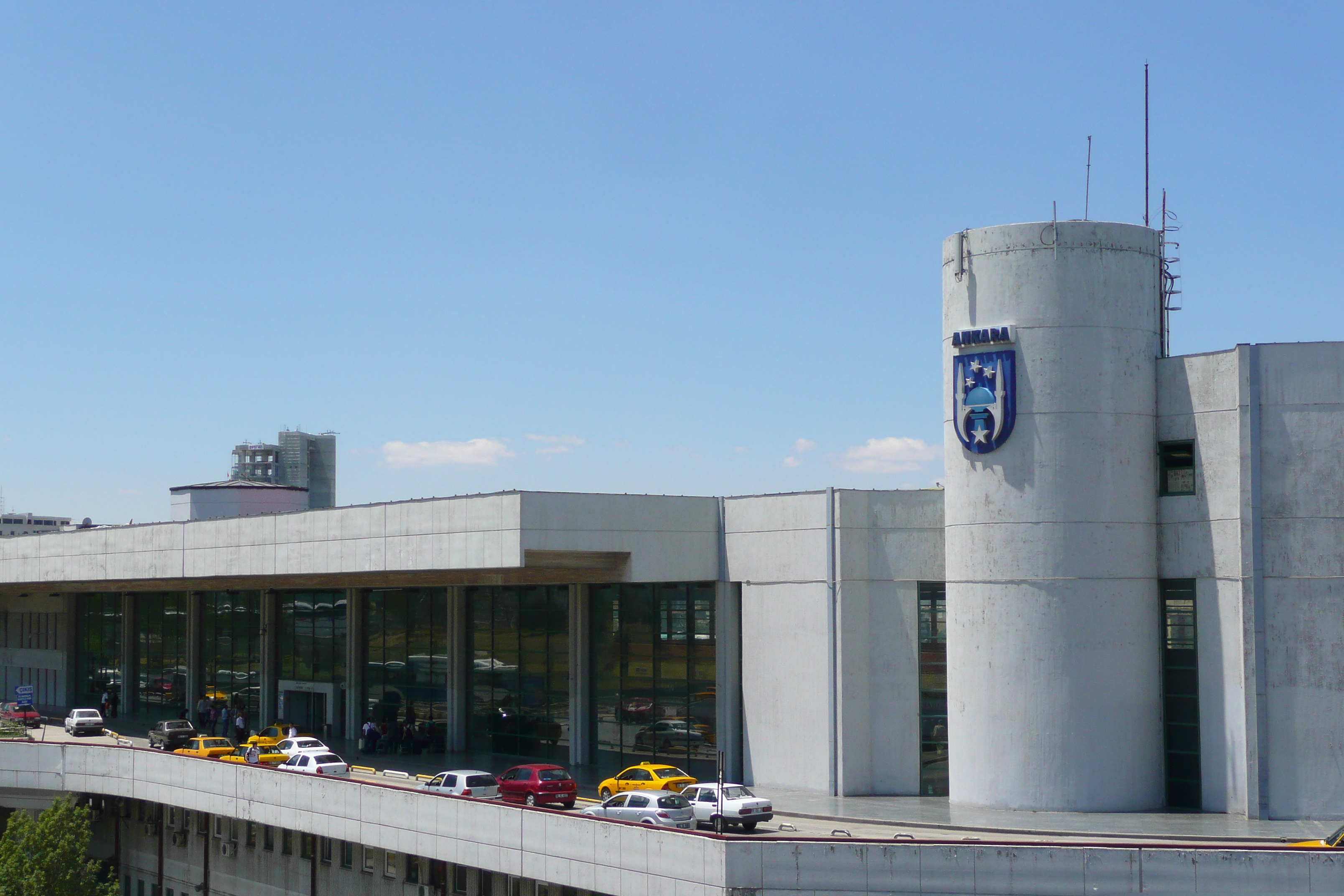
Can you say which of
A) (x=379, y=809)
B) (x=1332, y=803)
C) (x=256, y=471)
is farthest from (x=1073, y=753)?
(x=256, y=471)

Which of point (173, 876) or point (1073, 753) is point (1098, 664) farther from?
point (173, 876)

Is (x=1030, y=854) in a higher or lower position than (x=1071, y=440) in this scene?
lower

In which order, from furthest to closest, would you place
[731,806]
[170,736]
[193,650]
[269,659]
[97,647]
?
[97,647] → [193,650] → [269,659] → [170,736] → [731,806]

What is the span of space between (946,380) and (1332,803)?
50.5 ft

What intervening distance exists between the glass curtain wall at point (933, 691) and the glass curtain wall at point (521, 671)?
45.2ft

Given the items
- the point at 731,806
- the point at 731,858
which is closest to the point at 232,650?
the point at 731,806

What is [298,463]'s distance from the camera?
11619 cm

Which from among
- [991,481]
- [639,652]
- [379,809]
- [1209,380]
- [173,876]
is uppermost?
[1209,380]

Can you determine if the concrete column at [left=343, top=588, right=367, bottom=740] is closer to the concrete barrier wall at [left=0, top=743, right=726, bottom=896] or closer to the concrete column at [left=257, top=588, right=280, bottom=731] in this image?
the concrete column at [left=257, top=588, right=280, bottom=731]

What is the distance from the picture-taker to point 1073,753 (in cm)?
3812

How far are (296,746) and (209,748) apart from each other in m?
4.36

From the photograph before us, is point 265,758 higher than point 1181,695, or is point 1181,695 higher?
point 1181,695

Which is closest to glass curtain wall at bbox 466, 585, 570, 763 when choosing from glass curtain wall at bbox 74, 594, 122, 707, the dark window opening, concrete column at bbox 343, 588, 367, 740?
concrete column at bbox 343, 588, 367, 740

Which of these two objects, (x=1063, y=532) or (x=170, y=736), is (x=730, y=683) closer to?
(x=1063, y=532)
